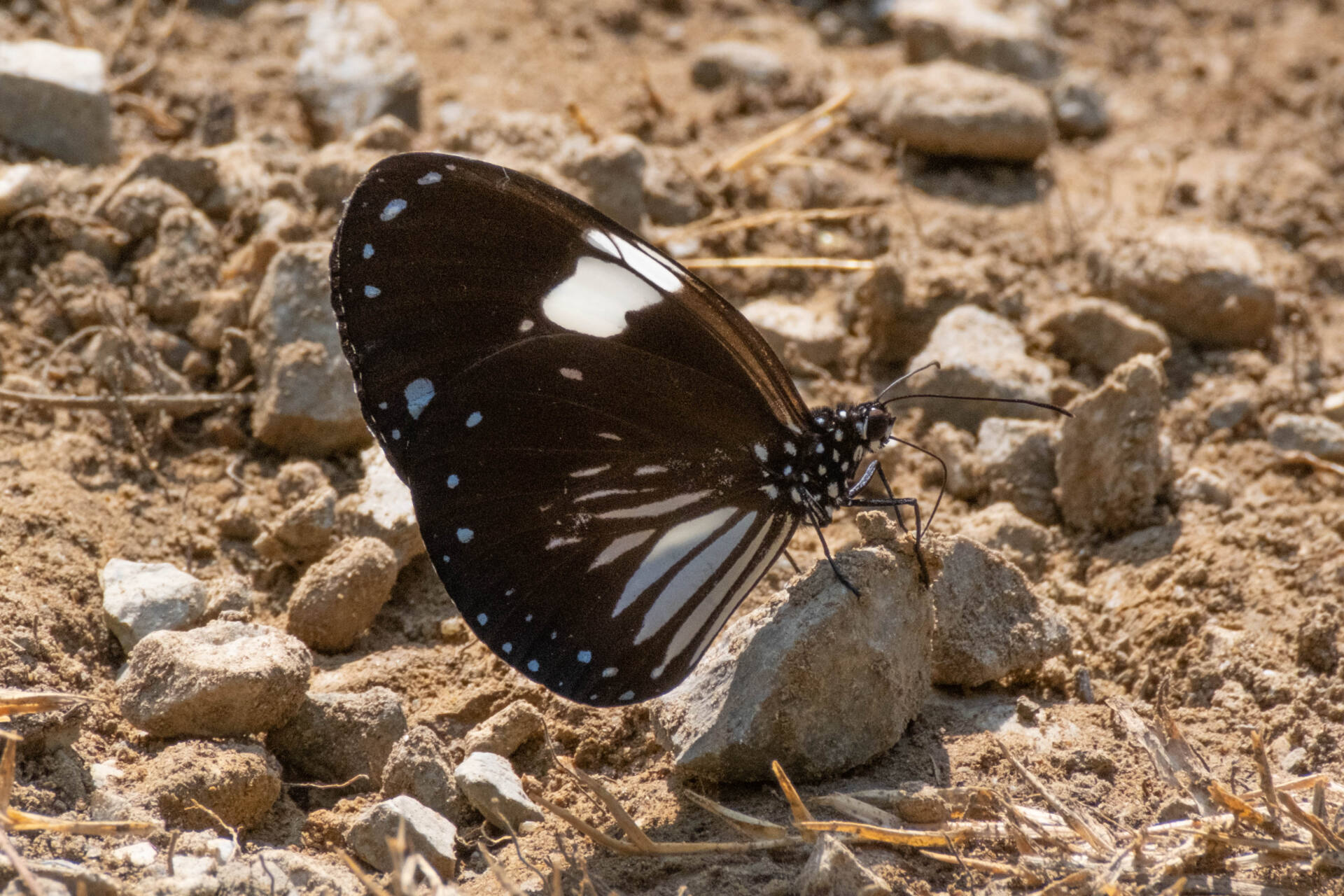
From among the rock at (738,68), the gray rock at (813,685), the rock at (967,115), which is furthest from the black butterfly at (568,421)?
the rock at (738,68)

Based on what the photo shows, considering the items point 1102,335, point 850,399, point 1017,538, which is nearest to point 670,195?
point 850,399

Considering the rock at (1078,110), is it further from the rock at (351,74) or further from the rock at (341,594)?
the rock at (341,594)

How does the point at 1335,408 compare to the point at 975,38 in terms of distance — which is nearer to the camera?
the point at 1335,408

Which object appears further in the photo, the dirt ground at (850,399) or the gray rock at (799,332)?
the gray rock at (799,332)

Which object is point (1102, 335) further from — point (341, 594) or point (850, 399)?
point (341, 594)

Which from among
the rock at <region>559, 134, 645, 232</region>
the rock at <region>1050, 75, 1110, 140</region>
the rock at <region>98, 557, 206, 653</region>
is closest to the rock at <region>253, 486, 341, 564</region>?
the rock at <region>98, 557, 206, 653</region>

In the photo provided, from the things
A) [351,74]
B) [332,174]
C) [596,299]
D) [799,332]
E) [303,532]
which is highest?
[351,74]

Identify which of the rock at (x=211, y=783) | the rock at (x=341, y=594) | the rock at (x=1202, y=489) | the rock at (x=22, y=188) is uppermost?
the rock at (x=22, y=188)

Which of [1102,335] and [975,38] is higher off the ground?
[975,38]
